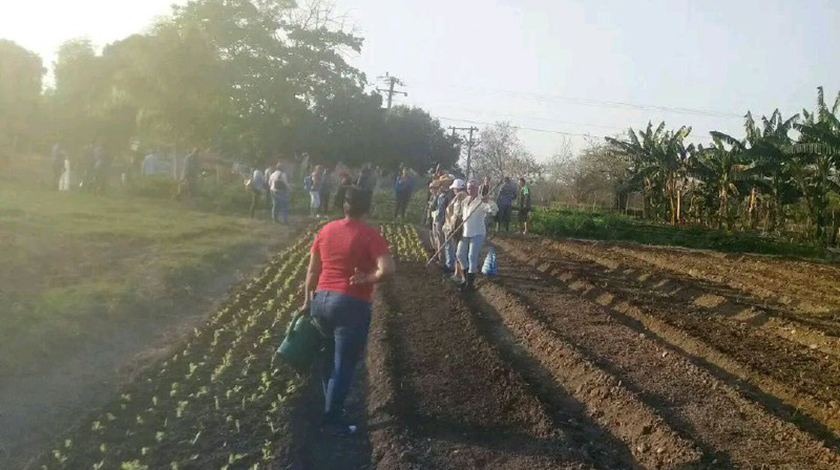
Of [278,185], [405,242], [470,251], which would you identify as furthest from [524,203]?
[470,251]


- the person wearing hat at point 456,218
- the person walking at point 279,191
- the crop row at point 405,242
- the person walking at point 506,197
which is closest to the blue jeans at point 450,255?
the person wearing hat at point 456,218

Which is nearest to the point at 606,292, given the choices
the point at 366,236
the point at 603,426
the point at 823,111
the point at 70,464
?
the point at 603,426

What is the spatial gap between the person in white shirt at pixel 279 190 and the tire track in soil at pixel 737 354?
8.83 m

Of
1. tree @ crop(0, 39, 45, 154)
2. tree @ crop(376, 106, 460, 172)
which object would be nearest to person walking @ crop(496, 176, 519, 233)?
tree @ crop(376, 106, 460, 172)

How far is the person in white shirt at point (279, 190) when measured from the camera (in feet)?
74.5

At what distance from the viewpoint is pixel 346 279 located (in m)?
6.30

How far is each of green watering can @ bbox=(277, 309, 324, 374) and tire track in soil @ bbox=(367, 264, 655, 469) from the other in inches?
29.4

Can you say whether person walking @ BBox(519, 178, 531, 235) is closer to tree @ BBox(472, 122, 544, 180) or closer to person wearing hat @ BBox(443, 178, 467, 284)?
person wearing hat @ BBox(443, 178, 467, 284)

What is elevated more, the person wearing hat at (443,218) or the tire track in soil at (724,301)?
the person wearing hat at (443,218)

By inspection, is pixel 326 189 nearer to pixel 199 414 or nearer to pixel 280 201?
pixel 280 201

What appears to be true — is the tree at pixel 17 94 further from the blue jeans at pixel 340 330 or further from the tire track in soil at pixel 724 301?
the blue jeans at pixel 340 330

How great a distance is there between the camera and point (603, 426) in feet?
24.3

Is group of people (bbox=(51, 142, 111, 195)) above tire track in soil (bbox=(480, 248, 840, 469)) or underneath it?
above

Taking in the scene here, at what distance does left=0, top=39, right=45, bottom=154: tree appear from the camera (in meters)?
45.1
